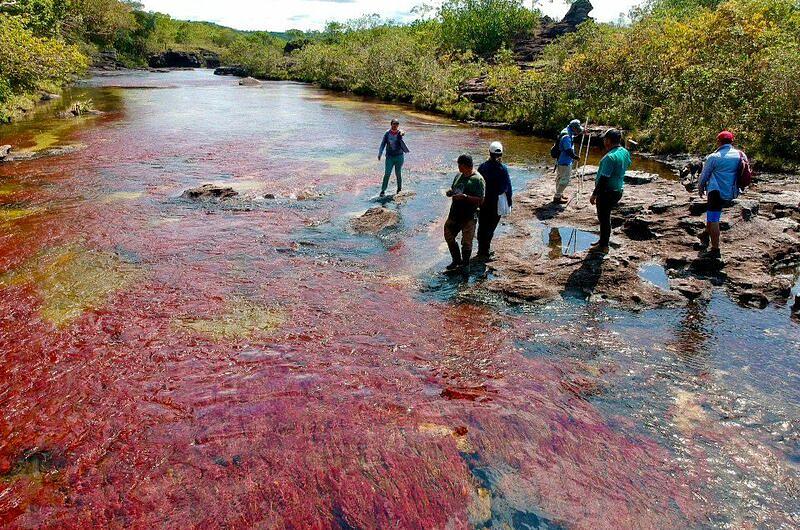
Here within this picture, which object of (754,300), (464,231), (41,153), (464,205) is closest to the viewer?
(754,300)

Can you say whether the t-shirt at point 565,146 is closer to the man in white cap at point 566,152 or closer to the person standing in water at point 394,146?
the man in white cap at point 566,152

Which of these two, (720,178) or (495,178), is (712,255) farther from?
Result: (495,178)

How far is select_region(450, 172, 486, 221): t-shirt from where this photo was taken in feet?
26.2

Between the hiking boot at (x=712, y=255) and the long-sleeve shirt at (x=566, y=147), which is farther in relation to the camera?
the long-sleeve shirt at (x=566, y=147)

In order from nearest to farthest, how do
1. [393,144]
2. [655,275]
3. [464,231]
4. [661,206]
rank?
[464,231] → [655,275] → [661,206] → [393,144]

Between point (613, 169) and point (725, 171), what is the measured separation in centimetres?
179

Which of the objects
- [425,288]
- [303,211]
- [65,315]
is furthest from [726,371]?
[303,211]

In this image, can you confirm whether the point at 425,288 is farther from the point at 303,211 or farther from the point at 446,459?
the point at 303,211

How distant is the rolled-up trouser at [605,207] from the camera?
852 centimetres

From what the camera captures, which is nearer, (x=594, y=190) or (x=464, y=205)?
(x=464, y=205)

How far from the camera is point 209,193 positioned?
12961 millimetres

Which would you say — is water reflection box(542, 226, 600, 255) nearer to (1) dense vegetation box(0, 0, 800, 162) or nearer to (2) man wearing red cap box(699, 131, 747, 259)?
(2) man wearing red cap box(699, 131, 747, 259)

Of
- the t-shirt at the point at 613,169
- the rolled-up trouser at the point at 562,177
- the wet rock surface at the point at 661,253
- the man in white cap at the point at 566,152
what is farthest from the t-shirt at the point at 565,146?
the t-shirt at the point at 613,169

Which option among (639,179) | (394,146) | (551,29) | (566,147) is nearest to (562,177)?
(566,147)
